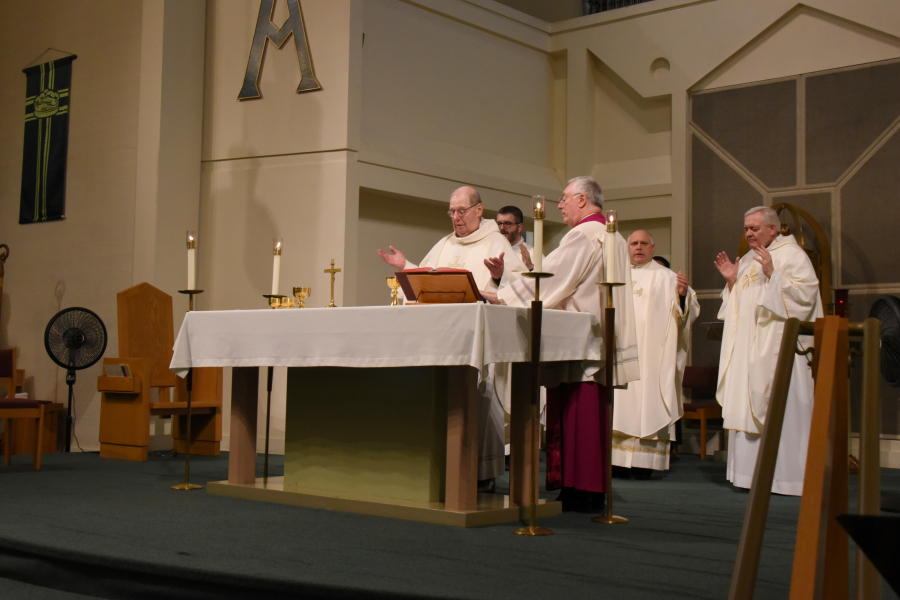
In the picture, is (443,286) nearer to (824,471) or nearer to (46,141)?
(824,471)

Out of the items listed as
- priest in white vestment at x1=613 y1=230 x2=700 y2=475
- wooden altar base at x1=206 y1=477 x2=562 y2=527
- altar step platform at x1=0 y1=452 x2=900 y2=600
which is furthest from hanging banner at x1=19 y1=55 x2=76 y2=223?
priest in white vestment at x1=613 y1=230 x2=700 y2=475

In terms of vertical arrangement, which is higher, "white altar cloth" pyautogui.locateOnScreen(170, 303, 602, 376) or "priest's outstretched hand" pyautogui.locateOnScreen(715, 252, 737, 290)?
"priest's outstretched hand" pyautogui.locateOnScreen(715, 252, 737, 290)

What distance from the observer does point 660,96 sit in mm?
9836

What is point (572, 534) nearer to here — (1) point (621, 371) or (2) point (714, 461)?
(1) point (621, 371)

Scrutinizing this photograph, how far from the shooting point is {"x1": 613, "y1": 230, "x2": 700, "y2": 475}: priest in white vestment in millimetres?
6688

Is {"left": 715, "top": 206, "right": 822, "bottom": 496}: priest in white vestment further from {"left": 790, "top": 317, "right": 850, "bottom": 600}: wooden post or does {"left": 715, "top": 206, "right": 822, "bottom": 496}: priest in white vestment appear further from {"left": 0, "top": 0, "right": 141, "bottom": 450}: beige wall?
{"left": 0, "top": 0, "right": 141, "bottom": 450}: beige wall

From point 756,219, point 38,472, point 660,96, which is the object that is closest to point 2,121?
point 38,472

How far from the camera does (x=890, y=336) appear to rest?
17.8ft

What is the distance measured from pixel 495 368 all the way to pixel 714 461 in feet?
13.1

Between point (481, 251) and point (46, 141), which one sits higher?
point (46, 141)

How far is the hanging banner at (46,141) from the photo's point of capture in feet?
29.7

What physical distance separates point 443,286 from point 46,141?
21.3ft

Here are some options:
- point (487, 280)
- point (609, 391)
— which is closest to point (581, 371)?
point (609, 391)

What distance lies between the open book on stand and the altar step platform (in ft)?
3.51
